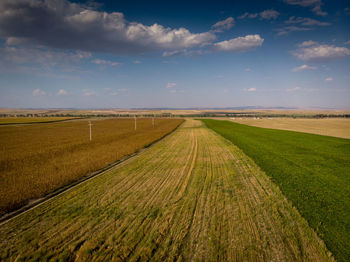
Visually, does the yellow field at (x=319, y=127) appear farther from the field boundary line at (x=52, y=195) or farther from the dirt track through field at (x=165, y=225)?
the field boundary line at (x=52, y=195)

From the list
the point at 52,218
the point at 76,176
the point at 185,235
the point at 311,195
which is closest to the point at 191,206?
the point at 185,235

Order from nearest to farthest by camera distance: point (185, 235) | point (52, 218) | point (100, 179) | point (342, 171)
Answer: point (185, 235) < point (52, 218) < point (100, 179) < point (342, 171)

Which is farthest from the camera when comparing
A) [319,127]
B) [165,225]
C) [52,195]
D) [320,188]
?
[319,127]

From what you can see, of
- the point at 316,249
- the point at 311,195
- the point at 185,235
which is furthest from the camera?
the point at 311,195

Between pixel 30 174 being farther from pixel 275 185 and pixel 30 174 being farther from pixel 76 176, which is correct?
pixel 275 185

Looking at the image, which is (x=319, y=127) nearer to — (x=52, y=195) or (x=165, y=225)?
(x=165, y=225)

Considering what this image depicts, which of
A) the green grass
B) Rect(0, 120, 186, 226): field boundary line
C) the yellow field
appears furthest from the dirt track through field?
the yellow field

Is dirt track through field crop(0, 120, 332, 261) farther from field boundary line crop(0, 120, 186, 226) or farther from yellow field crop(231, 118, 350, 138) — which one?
yellow field crop(231, 118, 350, 138)

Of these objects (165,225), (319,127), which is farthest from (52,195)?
(319,127)

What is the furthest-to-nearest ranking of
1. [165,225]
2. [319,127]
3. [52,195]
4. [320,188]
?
[319,127] → [320,188] → [52,195] → [165,225]
